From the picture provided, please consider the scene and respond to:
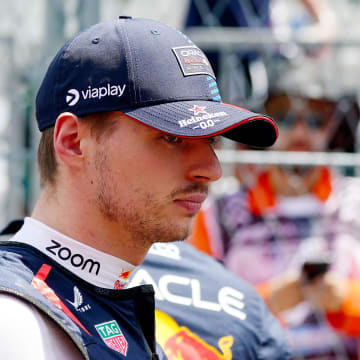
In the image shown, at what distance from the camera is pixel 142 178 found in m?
1.27

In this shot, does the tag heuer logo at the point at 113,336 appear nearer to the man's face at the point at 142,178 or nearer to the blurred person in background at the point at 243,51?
the man's face at the point at 142,178

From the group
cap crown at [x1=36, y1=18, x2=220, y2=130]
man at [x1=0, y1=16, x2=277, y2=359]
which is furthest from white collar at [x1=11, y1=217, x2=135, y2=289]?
cap crown at [x1=36, y1=18, x2=220, y2=130]

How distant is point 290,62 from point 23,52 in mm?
1132

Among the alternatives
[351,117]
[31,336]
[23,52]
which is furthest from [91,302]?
[351,117]

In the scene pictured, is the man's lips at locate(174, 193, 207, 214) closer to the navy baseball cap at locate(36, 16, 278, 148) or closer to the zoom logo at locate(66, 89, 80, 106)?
the navy baseball cap at locate(36, 16, 278, 148)

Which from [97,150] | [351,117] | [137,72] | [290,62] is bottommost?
[351,117]

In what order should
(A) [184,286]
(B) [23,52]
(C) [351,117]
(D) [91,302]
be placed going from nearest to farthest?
(D) [91,302] < (A) [184,286] < (B) [23,52] < (C) [351,117]

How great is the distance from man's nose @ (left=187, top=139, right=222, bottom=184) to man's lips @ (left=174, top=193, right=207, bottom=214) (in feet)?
0.10

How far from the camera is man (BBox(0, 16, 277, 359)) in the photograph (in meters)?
1.23

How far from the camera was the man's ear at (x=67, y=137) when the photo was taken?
4.13 feet

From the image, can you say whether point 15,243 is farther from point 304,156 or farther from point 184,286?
point 304,156

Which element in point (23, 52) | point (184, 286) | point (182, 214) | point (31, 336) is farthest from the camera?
point (23, 52)

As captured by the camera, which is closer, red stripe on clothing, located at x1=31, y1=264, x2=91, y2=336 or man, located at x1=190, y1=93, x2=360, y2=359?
red stripe on clothing, located at x1=31, y1=264, x2=91, y2=336

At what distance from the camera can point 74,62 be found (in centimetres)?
126
